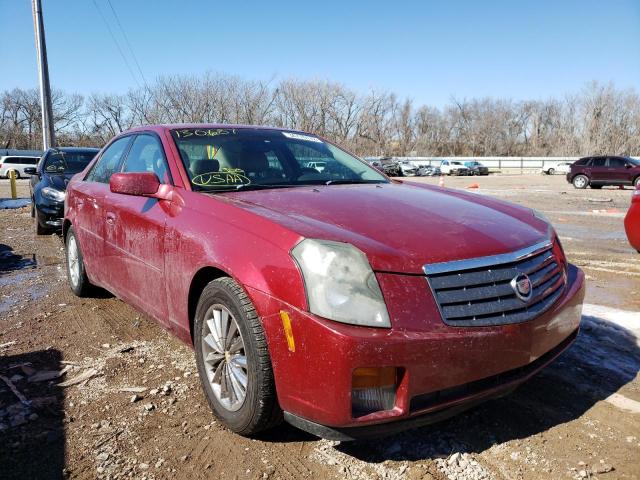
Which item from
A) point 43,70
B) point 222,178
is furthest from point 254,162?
point 43,70

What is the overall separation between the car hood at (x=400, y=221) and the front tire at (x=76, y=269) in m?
2.56

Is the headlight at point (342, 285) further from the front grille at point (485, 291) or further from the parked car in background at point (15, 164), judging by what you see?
the parked car in background at point (15, 164)

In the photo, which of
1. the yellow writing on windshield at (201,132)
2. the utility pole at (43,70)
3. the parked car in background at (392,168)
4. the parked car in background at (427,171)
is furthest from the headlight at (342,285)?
the parked car in background at (427,171)

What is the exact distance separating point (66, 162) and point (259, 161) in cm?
763

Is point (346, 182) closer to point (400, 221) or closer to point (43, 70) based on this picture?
point (400, 221)

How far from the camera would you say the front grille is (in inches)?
82.3

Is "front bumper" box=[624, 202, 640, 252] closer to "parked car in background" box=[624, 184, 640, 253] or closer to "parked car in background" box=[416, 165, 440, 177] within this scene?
"parked car in background" box=[624, 184, 640, 253]

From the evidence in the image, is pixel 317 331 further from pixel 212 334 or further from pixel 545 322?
pixel 545 322

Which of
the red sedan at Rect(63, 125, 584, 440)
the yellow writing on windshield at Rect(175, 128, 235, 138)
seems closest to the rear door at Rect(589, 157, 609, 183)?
the red sedan at Rect(63, 125, 584, 440)

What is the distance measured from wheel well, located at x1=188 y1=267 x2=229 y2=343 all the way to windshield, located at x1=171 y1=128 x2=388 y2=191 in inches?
24.3

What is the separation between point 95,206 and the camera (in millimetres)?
4188

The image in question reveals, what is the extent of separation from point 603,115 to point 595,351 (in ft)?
303

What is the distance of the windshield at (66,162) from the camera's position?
9.52 metres

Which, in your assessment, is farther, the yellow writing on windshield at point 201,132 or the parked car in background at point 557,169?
the parked car in background at point 557,169
